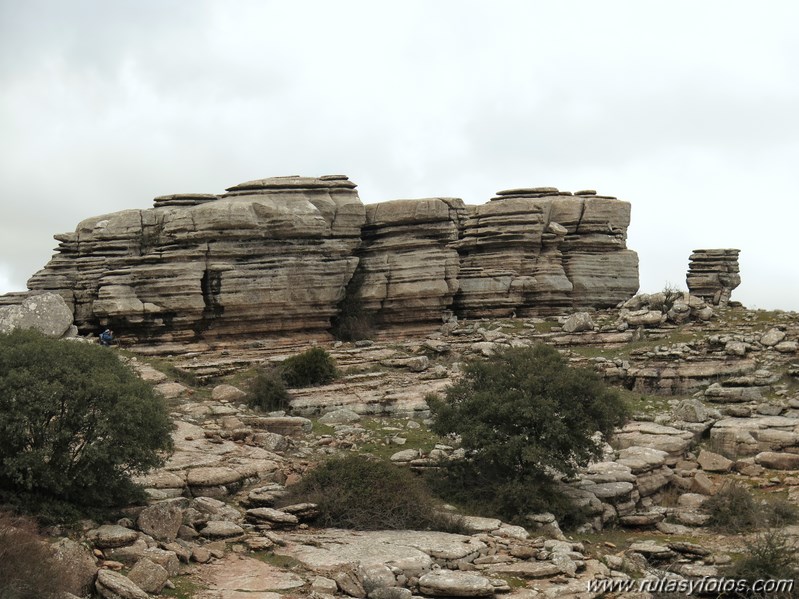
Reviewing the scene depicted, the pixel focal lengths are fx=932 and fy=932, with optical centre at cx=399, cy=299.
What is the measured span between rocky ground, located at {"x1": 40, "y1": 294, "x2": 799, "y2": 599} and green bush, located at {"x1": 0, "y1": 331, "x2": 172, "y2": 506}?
81 cm

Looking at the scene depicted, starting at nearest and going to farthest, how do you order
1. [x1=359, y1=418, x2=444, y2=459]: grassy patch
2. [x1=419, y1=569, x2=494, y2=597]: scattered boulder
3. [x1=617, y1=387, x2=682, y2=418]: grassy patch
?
1. [x1=419, y1=569, x2=494, y2=597]: scattered boulder
2. [x1=359, y1=418, x2=444, y2=459]: grassy patch
3. [x1=617, y1=387, x2=682, y2=418]: grassy patch

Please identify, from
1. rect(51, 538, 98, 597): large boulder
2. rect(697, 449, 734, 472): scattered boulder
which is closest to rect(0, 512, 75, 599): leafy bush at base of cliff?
rect(51, 538, 98, 597): large boulder

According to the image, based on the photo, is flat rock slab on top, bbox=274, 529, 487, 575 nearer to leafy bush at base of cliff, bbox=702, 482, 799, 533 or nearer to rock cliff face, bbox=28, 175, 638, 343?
leafy bush at base of cliff, bbox=702, 482, 799, 533

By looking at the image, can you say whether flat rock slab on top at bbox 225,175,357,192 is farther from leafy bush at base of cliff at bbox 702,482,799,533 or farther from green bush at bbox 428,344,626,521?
leafy bush at base of cliff at bbox 702,482,799,533

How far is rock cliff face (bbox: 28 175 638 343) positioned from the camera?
3575 centimetres

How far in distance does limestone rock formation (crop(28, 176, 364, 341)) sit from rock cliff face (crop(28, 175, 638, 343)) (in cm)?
5

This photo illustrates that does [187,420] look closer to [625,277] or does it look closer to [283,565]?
[283,565]

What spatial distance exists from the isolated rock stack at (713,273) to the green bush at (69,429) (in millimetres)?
31223

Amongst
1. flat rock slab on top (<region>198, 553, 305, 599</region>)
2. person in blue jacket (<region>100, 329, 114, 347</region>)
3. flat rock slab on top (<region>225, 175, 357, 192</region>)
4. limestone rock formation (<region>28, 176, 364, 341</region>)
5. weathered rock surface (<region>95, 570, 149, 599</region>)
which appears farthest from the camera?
flat rock slab on top (<region>225, 175, 357, 192</region>)

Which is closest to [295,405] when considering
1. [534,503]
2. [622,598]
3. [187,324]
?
[187,324]

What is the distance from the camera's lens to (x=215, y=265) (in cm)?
3575

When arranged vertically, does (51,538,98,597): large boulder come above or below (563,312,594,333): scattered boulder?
below

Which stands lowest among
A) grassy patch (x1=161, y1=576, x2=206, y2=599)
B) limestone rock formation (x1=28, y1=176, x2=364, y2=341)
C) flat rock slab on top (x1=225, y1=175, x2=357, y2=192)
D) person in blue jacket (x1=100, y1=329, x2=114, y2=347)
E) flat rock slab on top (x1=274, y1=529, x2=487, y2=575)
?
grassy patch (x1=161, y1=576, x2=206, y2=599)

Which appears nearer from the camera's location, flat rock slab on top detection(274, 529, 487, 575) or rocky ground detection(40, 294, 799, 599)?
rocky ground detection(40, 294, 799, 599)
